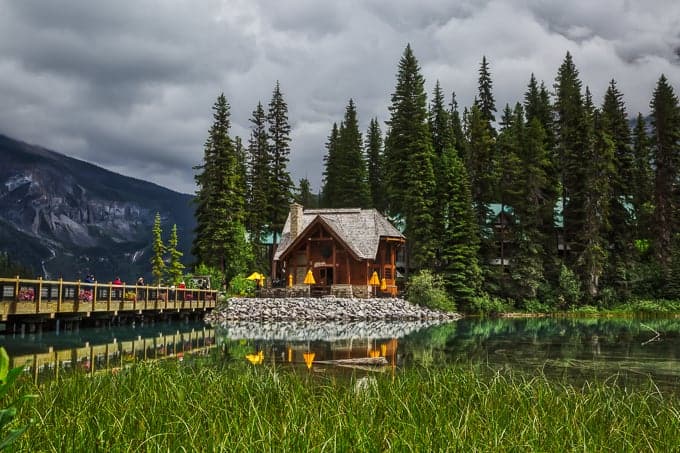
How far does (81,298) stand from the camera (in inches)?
924

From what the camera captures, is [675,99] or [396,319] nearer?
[396,319]

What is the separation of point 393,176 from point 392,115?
5.87 metres

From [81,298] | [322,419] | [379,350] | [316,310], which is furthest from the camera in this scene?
[316,310]

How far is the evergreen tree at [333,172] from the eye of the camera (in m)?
53.8

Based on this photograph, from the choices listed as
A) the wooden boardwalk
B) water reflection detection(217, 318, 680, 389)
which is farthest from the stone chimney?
the wooden boardwalk

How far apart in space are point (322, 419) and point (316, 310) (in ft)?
93.7

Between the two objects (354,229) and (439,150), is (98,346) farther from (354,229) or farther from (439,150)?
(439,150)

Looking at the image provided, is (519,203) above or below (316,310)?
above

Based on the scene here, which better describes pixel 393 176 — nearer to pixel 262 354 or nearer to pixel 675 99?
pixel 675 99

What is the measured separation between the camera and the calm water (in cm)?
1295

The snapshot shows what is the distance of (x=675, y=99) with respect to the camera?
4444 cm

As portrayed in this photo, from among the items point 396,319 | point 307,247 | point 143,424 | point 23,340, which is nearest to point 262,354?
point 23,340

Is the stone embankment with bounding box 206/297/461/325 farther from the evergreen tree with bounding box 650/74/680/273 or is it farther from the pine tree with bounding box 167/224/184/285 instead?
the evergreen tree with bounding box 650/74/680/273

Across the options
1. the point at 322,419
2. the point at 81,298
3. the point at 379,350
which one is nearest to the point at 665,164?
the point at 379,350
